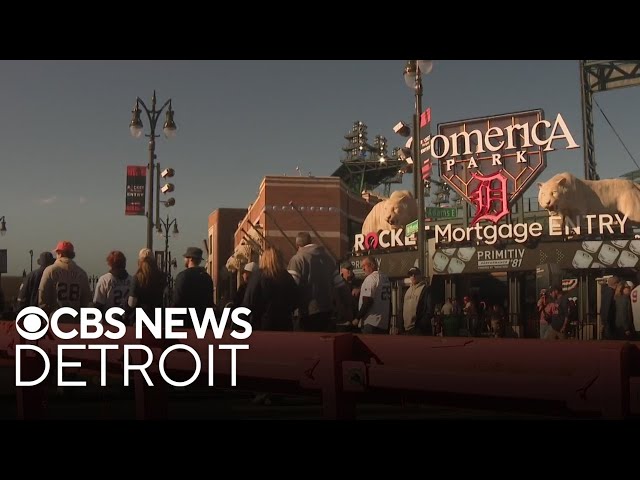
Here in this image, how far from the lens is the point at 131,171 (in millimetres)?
29438

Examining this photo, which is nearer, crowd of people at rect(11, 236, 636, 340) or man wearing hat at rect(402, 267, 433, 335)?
crowd of people at rect(11, 236, 636, 340)

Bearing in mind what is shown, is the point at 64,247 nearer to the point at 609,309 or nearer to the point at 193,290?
the point at 193,290

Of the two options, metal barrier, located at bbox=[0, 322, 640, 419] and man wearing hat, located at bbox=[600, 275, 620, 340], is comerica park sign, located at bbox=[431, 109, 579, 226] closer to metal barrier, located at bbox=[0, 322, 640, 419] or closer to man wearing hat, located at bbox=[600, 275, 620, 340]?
man wearing hat, located at bbox=[600, 275, 620, 340]

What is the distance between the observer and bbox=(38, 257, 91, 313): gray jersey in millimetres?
9182

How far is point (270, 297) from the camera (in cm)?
867

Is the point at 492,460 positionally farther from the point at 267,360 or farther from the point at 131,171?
the point at 131,171

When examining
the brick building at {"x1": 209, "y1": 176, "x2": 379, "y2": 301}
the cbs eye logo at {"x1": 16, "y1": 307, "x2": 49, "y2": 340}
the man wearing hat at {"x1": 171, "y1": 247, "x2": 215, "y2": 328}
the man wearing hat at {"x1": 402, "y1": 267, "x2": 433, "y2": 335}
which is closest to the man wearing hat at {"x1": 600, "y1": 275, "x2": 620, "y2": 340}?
the man wearing hat at {"x1": 402, "y1": 267, "x2": 433, "y2": 335}

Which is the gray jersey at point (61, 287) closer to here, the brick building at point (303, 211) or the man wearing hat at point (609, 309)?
the man wearing hat at point (609, 309)

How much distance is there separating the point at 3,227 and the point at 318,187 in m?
22.5

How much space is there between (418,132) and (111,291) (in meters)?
9.69

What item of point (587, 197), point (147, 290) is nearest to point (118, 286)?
point (147, 290)

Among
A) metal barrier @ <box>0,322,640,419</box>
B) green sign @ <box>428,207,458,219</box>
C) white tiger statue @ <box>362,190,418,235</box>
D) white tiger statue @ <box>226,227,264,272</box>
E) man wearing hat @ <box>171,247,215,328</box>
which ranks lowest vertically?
metal barrier @ <box>0,322,640,419</box>

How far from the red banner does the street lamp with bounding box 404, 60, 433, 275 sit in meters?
13.6

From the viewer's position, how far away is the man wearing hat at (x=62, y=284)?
9.19m
